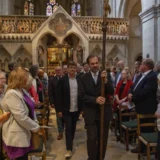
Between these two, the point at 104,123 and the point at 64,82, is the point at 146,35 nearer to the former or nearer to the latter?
the point at 64,82

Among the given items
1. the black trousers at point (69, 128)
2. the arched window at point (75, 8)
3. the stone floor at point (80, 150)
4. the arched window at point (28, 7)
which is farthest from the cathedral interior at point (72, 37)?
the arched window at point (75, 8)

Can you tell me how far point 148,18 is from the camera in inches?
464

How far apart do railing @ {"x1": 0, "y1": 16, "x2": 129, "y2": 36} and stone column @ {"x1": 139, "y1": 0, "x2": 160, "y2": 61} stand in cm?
449

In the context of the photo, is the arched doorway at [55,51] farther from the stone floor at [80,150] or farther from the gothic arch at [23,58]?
the stone floor at [80,150]

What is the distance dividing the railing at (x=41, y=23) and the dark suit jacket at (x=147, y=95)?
1191 centimetres

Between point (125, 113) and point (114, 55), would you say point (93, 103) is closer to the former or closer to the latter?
point (125, 113)

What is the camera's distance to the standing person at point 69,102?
5.16 m

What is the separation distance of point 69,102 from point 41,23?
12.3m

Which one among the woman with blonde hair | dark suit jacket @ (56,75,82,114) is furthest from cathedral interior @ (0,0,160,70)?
the woman with blonde hair

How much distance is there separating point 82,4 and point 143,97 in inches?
1023

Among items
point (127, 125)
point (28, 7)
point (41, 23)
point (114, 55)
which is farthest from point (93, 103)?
point (28, 7)

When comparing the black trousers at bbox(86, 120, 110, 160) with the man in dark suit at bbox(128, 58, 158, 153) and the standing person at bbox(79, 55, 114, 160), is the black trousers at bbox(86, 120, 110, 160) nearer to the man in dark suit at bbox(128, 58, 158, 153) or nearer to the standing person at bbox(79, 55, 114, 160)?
the standing person at bbox(79, 55, 114, 160)

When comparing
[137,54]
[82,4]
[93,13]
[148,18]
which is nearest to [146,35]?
[148,18]

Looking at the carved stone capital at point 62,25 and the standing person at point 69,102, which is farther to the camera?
the carved stone capital at point 62,25
